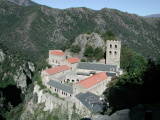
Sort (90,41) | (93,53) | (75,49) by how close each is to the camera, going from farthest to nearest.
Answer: (90,41) < (75,49) < (93,53)

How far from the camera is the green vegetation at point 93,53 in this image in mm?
74750

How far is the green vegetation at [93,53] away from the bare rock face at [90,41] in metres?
1.76

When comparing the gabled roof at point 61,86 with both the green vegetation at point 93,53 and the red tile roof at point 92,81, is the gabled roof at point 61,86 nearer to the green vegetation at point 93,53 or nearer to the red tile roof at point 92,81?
the red tile roof at point 92,81

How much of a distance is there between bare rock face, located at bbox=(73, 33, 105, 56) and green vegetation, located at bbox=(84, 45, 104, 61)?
5.79 ft

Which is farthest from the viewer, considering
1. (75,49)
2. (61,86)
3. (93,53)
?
(75,49)

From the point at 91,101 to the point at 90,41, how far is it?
3338 cm

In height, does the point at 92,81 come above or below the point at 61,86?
above

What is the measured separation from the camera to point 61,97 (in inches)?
2248

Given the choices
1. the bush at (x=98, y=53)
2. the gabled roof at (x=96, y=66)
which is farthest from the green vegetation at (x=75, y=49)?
the gabled roof at (x=96, y=66)

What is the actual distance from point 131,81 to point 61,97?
60.7ft

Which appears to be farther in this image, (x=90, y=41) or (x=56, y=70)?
(x=90, y=41)

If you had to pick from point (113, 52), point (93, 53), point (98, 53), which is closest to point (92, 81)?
point (113, 52)

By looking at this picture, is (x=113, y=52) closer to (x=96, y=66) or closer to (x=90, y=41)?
(x=96, y=66)

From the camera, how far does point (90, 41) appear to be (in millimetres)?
80688
